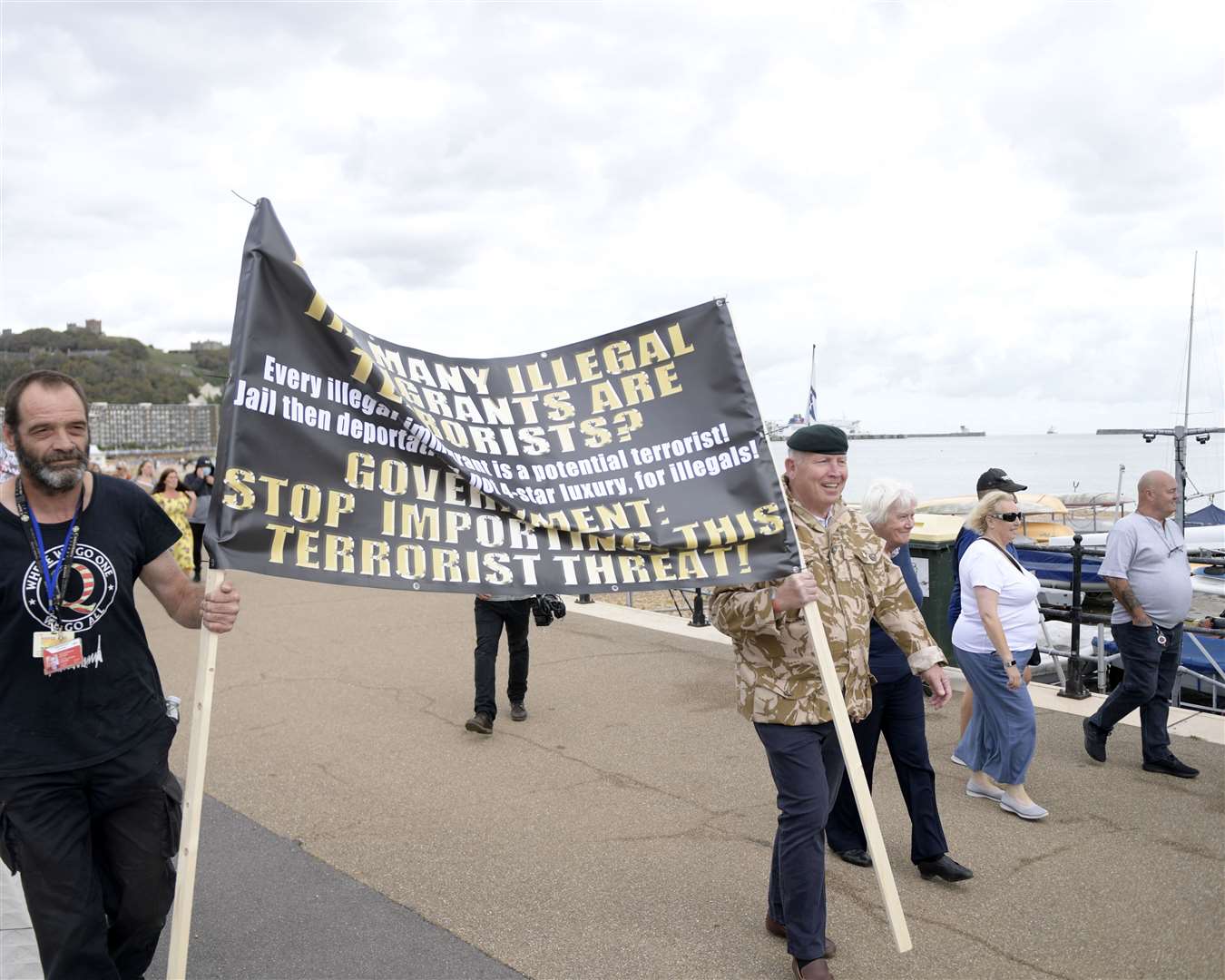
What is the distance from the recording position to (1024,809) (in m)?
5.44

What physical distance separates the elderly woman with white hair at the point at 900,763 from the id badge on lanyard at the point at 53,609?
3.22 m

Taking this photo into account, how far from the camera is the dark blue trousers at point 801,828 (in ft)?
12.2

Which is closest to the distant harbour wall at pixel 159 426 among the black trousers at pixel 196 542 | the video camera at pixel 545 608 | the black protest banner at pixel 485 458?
the black trousers at pixel 196 542

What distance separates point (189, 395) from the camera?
11994 cm

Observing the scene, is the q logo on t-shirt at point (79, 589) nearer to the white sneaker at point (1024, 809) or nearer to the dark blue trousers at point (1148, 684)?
the white sneaker at point (1024, 809)

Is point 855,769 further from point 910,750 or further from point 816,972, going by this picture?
point 910,750

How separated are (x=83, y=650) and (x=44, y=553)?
315 millimetres

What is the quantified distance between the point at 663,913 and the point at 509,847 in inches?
41.8

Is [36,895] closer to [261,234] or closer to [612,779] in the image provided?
[261,234]

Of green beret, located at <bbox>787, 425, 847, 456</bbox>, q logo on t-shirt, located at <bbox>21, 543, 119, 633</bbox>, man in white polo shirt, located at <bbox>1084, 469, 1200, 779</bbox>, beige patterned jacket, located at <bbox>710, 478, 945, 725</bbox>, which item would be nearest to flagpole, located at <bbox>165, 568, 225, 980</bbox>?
q logo on t-shirt, located at <bbox>21, 543, 119, 633</bbox>

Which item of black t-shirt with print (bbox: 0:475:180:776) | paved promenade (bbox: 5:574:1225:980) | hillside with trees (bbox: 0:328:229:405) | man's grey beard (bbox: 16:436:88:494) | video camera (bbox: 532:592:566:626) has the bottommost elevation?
paved promenade (bbox: 5:574:1225:980)

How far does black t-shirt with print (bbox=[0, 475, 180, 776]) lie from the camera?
306 cm

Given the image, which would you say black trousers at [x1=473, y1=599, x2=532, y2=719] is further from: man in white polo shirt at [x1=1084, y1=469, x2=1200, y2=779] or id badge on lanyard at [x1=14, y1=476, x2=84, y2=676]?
id badge on lanyard at [x1=14, y1=476, x2=84, y2=676]

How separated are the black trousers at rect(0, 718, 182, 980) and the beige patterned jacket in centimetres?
203
